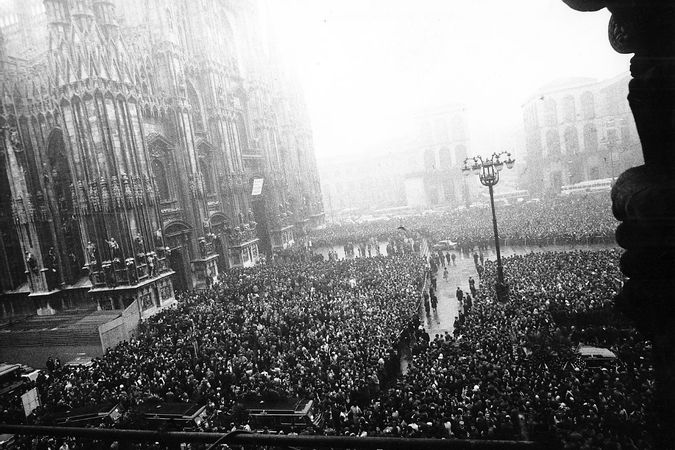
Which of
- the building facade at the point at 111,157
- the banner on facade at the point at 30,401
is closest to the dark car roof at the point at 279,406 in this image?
the banner on facade at the point at 30,401

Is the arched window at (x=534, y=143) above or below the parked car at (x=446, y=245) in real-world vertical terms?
above

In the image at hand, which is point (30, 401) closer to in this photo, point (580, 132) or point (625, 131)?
point (580, 132)

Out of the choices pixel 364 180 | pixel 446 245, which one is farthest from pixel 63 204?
pixel 364 180

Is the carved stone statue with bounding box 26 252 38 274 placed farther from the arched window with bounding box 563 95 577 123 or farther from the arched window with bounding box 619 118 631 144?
the arched window with bounding box 619 118 631 144

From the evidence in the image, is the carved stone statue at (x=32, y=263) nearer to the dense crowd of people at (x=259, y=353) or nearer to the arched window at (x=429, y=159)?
the dense crowd of people at (x=259, y=353)

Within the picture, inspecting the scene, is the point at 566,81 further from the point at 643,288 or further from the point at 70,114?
the point at 643,288

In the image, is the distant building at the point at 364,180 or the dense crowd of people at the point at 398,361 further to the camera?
the distant building at the point at 364,180
